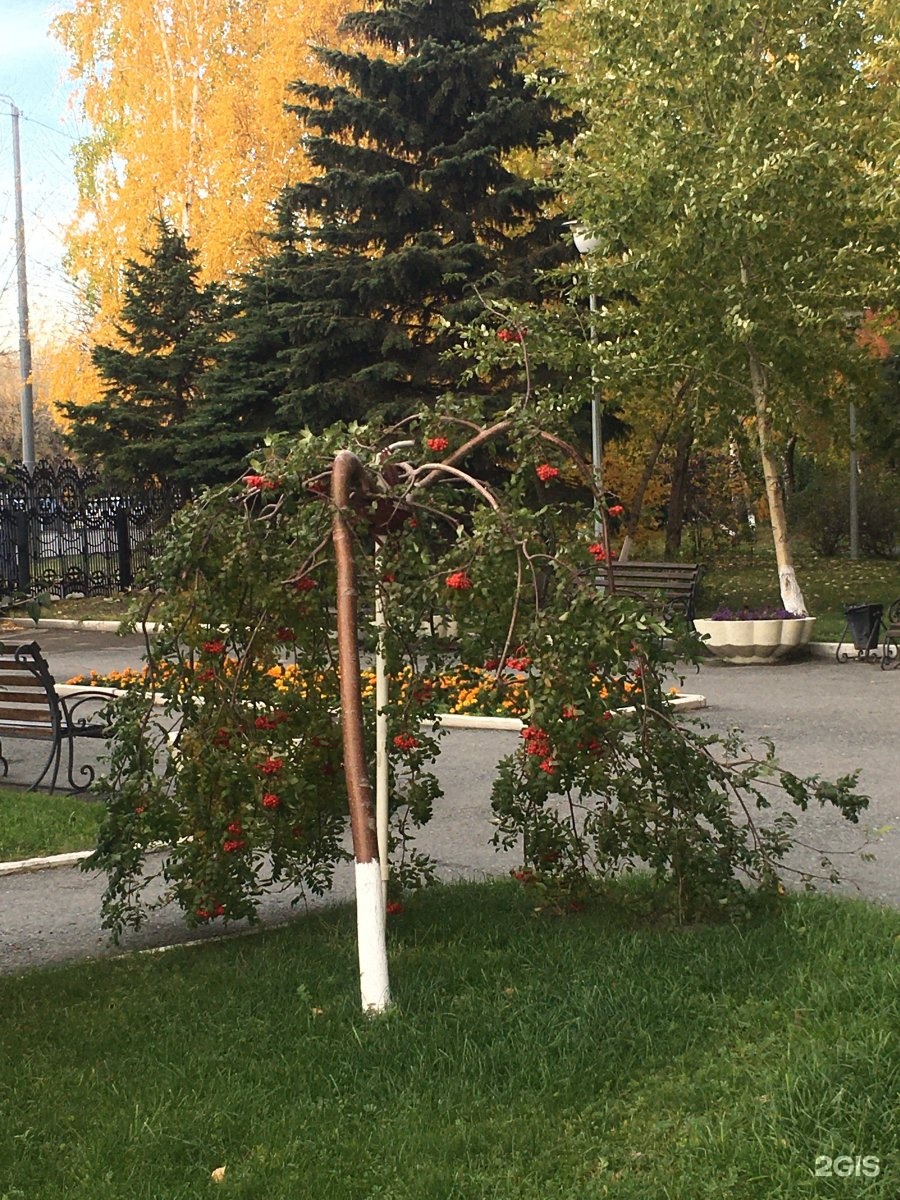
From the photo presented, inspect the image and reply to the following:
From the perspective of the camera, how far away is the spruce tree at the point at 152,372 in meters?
27.4

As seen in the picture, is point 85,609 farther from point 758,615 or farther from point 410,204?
point 758,615

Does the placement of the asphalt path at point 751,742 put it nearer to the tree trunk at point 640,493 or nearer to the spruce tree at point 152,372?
the tree trunk at point 640,493

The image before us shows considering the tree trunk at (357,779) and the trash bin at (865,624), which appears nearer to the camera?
the tree trunk at (357,779)

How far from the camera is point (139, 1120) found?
4238 mm

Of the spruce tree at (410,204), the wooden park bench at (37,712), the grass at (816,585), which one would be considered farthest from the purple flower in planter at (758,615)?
the wooden park bench at (37,712)

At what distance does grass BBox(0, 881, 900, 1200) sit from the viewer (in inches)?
149

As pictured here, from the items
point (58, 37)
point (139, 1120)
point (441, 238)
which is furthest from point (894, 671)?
point (58, 37)

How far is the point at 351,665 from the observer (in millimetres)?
5223

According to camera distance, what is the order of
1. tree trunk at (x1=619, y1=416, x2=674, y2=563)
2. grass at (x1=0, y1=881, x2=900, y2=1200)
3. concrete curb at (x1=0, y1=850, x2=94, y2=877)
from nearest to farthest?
1. grass at (x1=0, y1=881, x2=900, y2=1200)
2. concrete curb at (x1=0, y1=850, x2=94, y2=877)
3. tree trunk at (x1=619, y1=416, x2=674, y2=563)

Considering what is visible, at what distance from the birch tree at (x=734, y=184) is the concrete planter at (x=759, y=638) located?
2.18 metres

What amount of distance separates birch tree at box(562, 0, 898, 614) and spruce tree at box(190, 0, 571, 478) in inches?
102

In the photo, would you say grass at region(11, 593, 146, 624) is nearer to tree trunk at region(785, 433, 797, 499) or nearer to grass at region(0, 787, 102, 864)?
grass at region(0, 787, 102, 864)

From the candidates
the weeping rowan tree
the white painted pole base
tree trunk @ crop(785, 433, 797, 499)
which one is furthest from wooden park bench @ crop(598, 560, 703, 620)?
tree trunk @ crop(785, 433, 797, 499)

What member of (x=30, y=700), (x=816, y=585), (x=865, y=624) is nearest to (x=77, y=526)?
(x=816, y=585)
